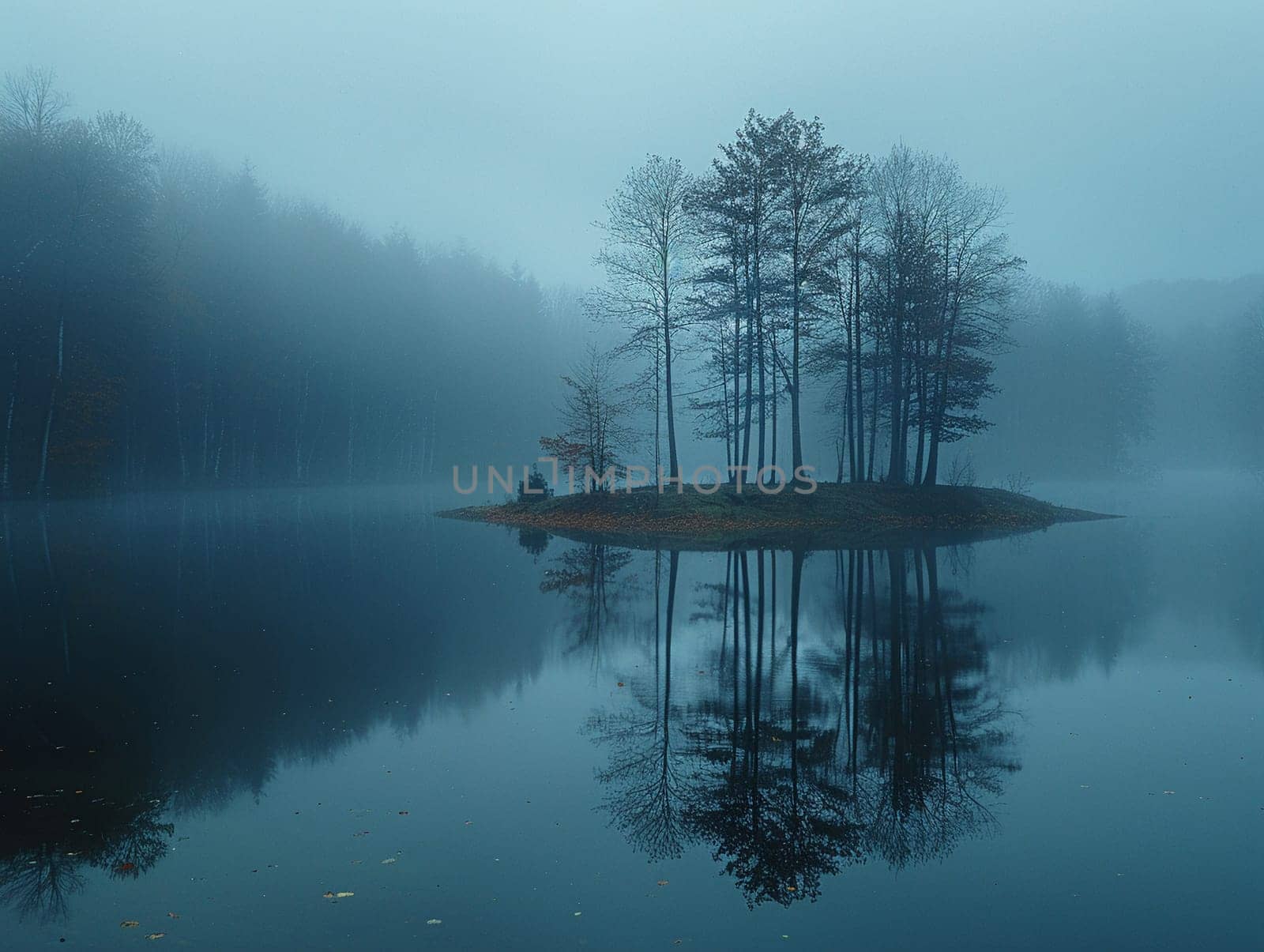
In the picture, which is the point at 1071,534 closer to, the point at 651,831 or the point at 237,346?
the point at 651,831

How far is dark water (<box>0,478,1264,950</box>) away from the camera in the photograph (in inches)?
178

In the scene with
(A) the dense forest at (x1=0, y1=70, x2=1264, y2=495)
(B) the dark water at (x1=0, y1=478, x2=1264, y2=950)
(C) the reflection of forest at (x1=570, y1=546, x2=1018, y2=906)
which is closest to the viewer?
(B) the dark water at (x1=0, y1=478, x2=1264, y2=950)

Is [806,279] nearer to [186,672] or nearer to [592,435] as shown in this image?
[592,435]

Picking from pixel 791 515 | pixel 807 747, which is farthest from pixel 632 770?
pixel 791 515

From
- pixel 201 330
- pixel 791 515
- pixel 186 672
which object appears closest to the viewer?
pixel 186 672

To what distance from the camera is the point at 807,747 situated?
696 centimetres

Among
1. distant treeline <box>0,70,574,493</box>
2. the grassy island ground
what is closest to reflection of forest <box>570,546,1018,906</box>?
the grassy island ground

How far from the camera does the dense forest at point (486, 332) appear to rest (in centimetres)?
Result: 3206

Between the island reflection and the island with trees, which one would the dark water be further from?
the island with trees

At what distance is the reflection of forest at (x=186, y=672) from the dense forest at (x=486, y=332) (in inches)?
607

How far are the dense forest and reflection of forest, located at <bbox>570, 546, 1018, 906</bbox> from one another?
1898 cm

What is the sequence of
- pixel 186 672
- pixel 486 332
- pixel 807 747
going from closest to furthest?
pixel 807 747 < pixel 186 672 < pixel 486 332

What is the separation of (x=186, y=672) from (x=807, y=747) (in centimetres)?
692

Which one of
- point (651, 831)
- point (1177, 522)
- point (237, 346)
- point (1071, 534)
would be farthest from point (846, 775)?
point (237, 346)
